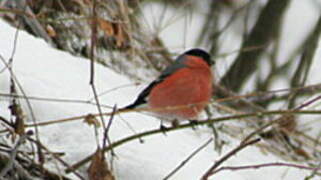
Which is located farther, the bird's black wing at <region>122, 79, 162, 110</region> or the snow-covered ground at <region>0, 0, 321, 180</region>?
the bird's black wing at <region>122, 79, 162, 110</region>

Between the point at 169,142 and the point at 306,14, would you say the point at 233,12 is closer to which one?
the point at 306,14

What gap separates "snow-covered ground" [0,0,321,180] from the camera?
2705 mm

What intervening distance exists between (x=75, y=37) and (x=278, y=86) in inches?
61.5

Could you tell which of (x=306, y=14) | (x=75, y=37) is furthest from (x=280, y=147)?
(x=306, y=14)

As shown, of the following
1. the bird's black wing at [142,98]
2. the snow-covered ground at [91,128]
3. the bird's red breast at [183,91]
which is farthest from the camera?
the bird's black wing at [142,98]

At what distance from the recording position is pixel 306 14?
5996 mm

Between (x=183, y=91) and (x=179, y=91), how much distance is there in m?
0.02

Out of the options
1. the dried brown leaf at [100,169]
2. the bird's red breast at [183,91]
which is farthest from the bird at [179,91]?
the dried brown leaf at [100,169]

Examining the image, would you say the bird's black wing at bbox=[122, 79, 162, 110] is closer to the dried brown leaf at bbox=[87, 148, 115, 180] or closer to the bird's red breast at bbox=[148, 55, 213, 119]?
the bird's red breast at bbox=[148, 55, 213, 119]

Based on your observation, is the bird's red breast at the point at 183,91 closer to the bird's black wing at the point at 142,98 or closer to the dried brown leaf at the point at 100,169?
the bird's black wing at the point at 142,98

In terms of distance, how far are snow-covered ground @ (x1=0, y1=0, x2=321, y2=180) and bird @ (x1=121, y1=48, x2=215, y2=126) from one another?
7 cm

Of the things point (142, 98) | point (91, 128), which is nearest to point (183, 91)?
point (142, 98)

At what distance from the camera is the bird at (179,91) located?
128 inches

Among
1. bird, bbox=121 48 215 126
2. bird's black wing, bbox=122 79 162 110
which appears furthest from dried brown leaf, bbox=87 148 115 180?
bird's black wing, bbox=122 79 162 110
